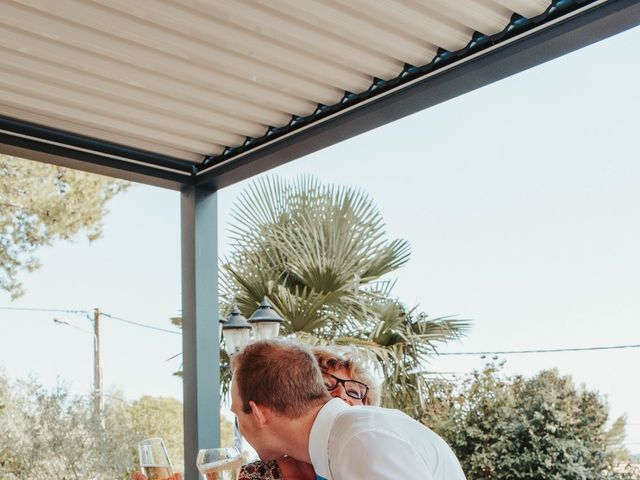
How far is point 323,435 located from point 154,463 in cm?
36

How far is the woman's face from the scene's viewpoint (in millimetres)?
2309

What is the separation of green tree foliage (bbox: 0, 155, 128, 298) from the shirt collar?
10167mm

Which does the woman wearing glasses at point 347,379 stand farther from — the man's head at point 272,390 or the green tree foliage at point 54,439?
the green tree foliage at point 54,439

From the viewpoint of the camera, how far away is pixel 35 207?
11.8 meters

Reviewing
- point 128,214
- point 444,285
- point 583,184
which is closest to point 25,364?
point 128,214

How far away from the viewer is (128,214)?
16.1 meters

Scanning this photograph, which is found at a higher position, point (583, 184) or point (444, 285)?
point (583, 184)

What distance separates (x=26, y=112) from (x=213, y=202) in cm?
112

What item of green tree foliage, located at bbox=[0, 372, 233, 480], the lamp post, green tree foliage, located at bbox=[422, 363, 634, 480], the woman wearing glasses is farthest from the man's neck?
green tree foliage, located at bbox=[0, 372, 233, 480]

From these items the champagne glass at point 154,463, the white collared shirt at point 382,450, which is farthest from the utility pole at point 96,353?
the white collared shirt at point 382,450

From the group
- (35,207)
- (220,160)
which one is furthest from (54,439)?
(220,160)

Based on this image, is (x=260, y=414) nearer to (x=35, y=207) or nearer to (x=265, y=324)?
(x=265, y=324)

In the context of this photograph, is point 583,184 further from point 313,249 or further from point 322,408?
point 322,408

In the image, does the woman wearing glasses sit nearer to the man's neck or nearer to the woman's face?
the woman's face
